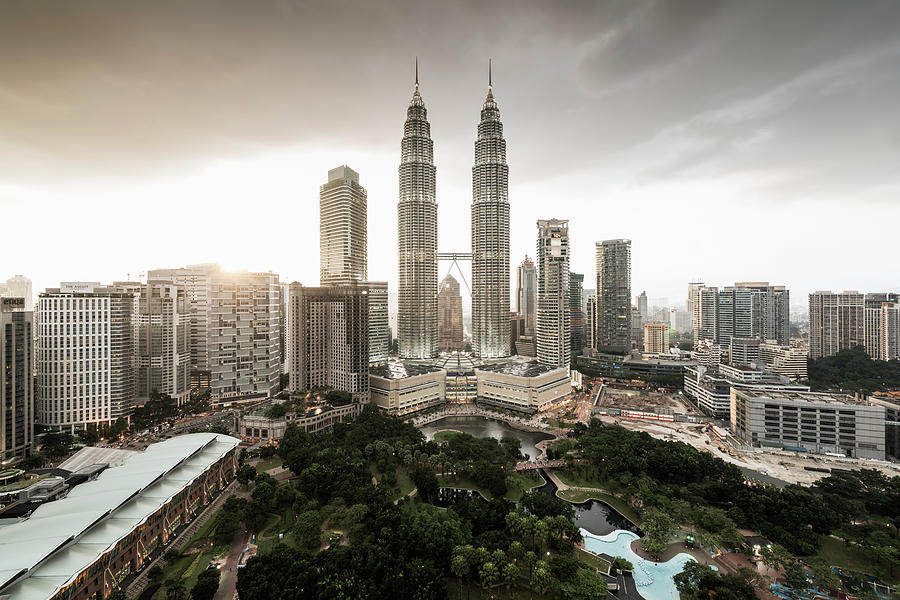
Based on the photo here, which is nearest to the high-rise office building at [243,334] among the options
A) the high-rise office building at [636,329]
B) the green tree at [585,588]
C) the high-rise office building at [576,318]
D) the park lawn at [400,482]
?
the park lawn at [400,482]

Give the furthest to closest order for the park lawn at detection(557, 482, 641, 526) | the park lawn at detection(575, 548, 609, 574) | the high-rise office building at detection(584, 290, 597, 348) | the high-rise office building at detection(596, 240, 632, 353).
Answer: the high-rise office building at detection(584, 290, 597, 348) < the high-rise office building at detection(596, 240, 632, 353) < the park lawn at detection(557, 482, 641, 526) < the park lawn at detection(575, 548, 609, 574)

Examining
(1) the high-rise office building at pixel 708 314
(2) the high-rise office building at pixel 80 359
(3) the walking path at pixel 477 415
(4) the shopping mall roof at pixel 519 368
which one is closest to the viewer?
(2) the high-rise office building at pixel 80 359

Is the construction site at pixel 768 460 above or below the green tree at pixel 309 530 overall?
below

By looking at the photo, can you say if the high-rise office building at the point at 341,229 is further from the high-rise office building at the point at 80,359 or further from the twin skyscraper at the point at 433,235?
the high-rise office building at the point at 80,359

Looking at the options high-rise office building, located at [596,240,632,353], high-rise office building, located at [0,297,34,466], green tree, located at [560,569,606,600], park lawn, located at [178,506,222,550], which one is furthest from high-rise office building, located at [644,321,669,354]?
high-rise office building, located at [0,297,34,466]

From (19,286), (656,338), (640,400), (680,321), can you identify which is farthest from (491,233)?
(680,321)

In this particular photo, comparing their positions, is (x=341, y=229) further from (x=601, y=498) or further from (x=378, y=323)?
(x=601, y=498)

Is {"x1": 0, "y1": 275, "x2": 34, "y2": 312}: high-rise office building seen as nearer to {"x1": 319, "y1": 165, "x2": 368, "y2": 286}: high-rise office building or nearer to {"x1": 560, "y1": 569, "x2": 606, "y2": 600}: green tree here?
{"x1": 319, "y1": 165, "x2": 368, "y2": 286}: high-rise office building

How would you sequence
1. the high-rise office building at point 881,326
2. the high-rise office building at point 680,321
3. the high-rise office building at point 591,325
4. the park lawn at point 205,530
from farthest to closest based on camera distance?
the high-rise office building at point 680,321
the high-rise office building at point 591,325
the high-rise office building at point 881,326
the park lawn at point 205,530

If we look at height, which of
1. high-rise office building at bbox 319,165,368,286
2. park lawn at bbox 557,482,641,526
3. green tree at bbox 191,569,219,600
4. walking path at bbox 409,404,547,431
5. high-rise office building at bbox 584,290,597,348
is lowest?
walking path at bbox 409,404,547,431
